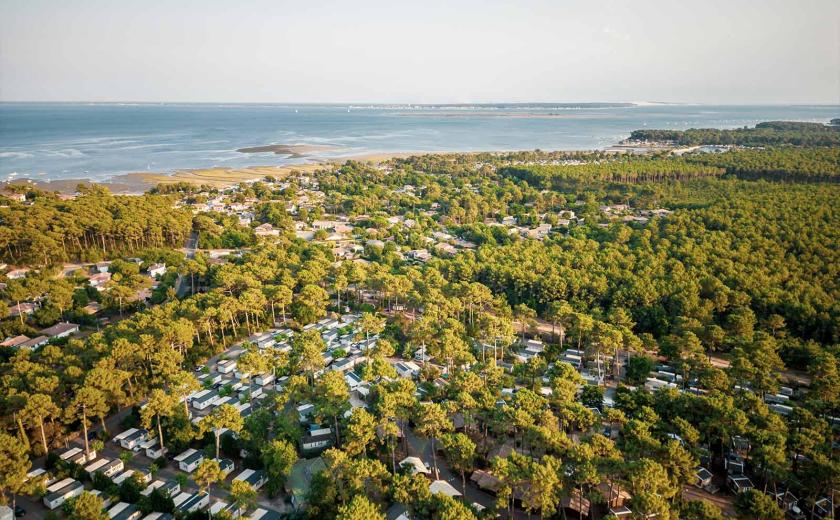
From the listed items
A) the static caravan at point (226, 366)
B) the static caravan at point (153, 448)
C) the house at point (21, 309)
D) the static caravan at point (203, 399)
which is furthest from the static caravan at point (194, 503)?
the house at point (21, 309)

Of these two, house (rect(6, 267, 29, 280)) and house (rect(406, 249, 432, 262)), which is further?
house (rect(406, 249, 432, 262))

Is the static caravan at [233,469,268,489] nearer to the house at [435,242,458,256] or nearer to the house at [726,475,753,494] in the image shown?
the house at [726,475,753,494]

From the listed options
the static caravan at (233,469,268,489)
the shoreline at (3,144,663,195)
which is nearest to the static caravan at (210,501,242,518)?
the static caravan at (233,469,268,489)

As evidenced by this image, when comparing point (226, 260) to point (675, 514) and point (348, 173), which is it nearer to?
point (675, 514)

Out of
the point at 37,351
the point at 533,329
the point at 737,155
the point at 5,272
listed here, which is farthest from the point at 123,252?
the point at 737,155

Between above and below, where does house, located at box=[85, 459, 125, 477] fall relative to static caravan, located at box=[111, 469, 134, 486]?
above

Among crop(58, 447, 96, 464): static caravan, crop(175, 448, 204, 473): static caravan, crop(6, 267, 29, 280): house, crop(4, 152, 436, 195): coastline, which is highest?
crop(4, 152, 436, 195): coastline

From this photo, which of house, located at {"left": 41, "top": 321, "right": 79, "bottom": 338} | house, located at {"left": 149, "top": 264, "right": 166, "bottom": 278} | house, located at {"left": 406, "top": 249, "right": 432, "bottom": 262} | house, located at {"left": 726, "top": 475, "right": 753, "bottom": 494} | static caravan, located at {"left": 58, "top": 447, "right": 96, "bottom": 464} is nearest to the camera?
house, located at {"left": 726, "top": 475, "right": 753, "bottom": 494}
